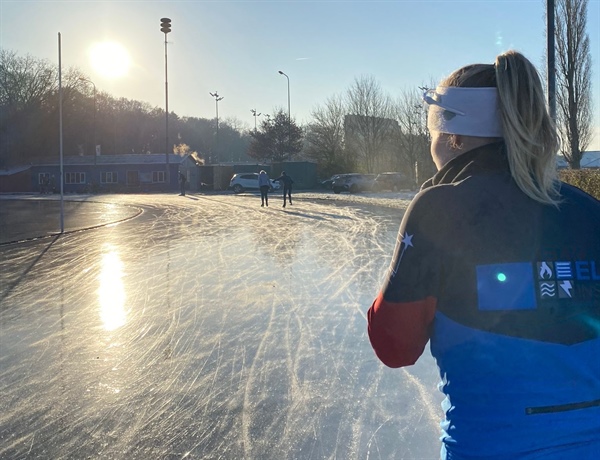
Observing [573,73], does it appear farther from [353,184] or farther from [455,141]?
[455,141]

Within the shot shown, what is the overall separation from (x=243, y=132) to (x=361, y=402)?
125 meters

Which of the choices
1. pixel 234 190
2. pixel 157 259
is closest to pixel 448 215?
pixel 157 259

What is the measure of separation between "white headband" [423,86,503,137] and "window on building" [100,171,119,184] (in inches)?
2546

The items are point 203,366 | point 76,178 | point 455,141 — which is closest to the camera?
point 455,141

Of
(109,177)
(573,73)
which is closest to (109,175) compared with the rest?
(109,177)

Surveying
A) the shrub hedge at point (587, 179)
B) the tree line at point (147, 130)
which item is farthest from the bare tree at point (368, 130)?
the shrub hedge at point (587, 179)

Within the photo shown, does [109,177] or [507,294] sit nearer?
[507,294]

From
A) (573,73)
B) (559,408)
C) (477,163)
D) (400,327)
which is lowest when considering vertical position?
(559,408)

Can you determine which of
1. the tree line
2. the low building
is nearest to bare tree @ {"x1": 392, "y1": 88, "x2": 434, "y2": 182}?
the tree line

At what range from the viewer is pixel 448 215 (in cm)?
158

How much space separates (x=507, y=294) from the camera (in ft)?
5.08

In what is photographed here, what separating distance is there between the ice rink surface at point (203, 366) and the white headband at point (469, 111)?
2689 millimetres

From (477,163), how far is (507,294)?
374mm

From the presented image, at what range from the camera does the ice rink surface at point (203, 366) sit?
13.4ft
